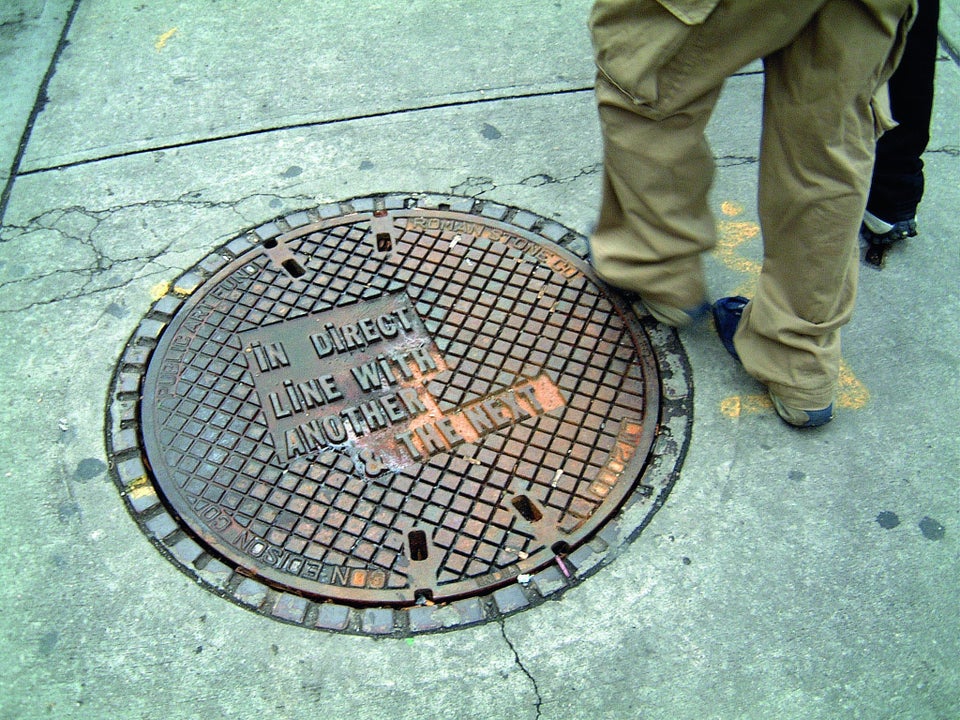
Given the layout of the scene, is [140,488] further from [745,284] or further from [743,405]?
[745,284]

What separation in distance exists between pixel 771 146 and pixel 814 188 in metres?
0.16

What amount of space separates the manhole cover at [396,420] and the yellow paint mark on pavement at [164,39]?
133 cm

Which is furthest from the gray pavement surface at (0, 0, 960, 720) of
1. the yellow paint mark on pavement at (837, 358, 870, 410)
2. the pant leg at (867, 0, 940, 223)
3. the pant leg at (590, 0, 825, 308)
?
the pant leg at (590, 0, 825, 308)

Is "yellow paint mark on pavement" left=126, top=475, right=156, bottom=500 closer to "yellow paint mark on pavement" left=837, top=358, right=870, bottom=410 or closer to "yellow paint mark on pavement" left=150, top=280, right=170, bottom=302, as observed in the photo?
"yellow paint mark on pavement" left=150, top=280, right=170, bottom=302

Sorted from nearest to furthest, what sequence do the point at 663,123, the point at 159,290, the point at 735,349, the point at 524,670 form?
the point at 524,670
the point at 663,123
the point at 735,349
the point at 159,290

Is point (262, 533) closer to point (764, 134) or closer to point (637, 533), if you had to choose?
point (637, 533)

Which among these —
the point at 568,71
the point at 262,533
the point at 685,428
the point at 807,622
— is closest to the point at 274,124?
the point at 568,71

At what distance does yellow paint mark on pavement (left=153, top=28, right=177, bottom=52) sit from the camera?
3.74m

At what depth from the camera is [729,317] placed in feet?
8.67

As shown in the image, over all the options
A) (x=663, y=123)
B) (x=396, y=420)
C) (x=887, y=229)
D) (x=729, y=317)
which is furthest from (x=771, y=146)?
(x=396, y=420)

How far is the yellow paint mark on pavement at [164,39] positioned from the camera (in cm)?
374

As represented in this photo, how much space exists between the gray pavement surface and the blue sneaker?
6 cm

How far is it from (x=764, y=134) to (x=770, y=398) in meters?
0.81

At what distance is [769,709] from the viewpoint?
197 cm
